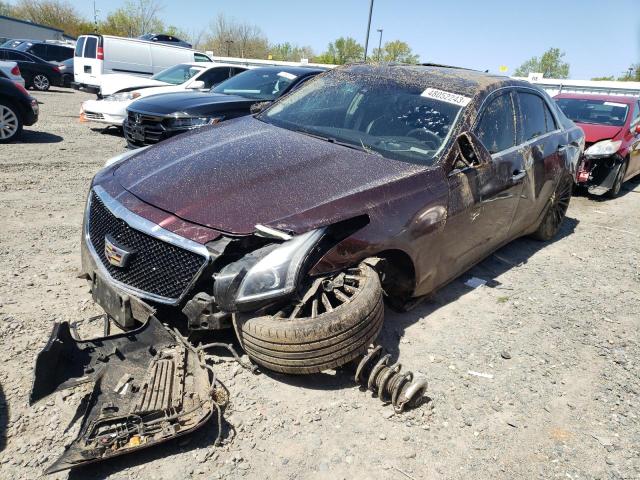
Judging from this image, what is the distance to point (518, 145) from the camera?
4.16m

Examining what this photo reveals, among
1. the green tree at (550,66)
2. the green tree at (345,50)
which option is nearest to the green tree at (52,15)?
the green tree at (345,50)

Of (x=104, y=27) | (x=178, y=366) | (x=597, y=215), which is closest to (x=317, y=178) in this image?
(x=178, y=366)

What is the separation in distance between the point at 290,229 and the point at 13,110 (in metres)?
8.05

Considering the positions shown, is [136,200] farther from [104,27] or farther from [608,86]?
[104,27]

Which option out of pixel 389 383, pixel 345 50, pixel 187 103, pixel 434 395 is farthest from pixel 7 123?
pixel 345 50

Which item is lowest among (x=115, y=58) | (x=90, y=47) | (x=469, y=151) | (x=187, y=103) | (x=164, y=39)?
(x=187, y=103)

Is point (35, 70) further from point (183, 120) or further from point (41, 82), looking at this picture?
point (183, 120)

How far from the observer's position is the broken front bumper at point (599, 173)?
785 centimetres

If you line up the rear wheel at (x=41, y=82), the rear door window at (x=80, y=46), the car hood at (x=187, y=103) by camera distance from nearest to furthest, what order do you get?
the car hood at (x=187, y=103) → the rear door window at (x=80, y=46) → the rear wheel at (x=41, y=82)

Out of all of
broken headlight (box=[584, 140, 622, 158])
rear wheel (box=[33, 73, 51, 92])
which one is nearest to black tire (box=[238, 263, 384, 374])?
broken headlight (box=[584, 140, 622, 158])

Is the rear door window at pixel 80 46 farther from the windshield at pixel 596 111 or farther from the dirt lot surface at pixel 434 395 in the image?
the windshield at pixel 596 111

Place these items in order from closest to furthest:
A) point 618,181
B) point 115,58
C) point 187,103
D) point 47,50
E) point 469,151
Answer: point 469,151 → point 187,103 → point 618,181 → point 115,58 → point 47,50

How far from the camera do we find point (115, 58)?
14188 millimetres

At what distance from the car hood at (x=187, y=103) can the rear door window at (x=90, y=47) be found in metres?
8.31
